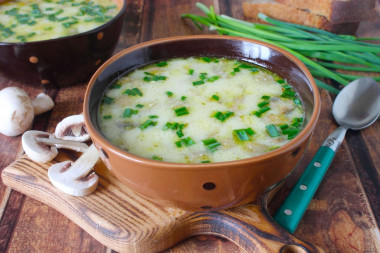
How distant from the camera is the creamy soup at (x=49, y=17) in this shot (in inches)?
80.7

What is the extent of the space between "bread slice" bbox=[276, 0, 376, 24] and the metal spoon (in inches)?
28.3

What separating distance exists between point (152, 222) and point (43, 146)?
1.76 ft

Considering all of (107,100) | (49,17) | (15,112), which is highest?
(107,100)

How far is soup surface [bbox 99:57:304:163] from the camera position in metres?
1.23

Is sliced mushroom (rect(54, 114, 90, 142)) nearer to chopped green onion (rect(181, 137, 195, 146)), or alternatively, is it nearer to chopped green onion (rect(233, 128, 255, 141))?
chopped green onion (rect(181, 137, 195, 146))

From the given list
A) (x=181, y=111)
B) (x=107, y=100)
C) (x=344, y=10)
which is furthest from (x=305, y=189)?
(x=344, y=10)

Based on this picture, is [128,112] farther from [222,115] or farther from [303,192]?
[303,192]

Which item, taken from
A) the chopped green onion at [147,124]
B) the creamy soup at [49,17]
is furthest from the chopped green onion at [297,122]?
the creamy soup at [49,17]

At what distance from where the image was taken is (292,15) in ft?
8.54

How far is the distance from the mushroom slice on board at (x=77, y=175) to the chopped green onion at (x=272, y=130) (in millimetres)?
572

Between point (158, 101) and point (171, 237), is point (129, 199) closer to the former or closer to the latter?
point (171, 237)

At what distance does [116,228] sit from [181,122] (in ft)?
1.22

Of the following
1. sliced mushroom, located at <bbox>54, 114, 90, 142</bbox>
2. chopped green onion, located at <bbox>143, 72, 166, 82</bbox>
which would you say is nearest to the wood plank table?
sliced mushroom, located at <bbox>54, 114, 90, 142</bbox>

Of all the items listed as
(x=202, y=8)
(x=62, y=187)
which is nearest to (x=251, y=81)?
(x=62, y=187)
